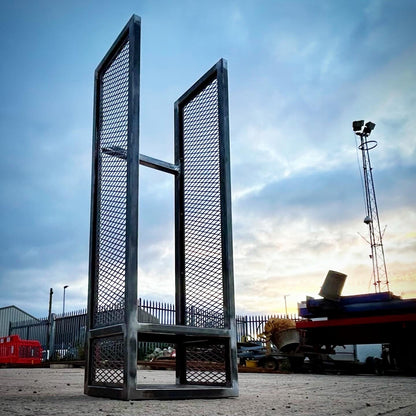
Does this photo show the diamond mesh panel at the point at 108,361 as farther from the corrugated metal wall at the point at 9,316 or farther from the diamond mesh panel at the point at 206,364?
the corrugated metal wall at the point at 9,316

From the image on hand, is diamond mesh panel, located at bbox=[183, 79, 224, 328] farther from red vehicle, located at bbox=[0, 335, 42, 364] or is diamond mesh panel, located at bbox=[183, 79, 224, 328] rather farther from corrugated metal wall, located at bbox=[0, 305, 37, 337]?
corrugated metal wall, located at bbox=[0, 305, 37, 337]

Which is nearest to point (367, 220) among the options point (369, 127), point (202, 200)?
point (369, 127)

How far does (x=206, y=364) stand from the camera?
392 centimetres

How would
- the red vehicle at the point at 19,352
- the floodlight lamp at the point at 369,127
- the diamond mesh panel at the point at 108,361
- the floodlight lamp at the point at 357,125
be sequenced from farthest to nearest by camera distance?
1. the red vehicle at the point at 19,352
2. the floodlight lamp at the point at 357,125
3. the floodlight lamp at the point at 369,127
4. the diamond mesh panel at the point at 108,361

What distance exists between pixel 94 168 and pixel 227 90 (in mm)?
1436

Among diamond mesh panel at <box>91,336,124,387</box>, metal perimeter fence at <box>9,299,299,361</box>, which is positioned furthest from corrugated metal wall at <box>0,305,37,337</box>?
diamond mesh panel at <box>91,336,124,387</box>

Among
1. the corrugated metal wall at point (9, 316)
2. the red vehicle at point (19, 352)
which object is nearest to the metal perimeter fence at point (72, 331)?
the red vehicle at point (19, 352)

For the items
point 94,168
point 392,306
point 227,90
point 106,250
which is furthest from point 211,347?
point 392,306

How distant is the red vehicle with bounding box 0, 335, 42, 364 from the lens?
18.1 meters

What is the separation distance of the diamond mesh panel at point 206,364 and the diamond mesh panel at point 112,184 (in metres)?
0.92

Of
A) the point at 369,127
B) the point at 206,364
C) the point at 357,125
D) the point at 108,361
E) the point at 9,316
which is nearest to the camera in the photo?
the point at 108,361

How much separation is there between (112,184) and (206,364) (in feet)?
5.62

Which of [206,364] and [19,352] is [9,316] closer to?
[19,352]

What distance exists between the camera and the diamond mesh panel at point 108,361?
325 cm
